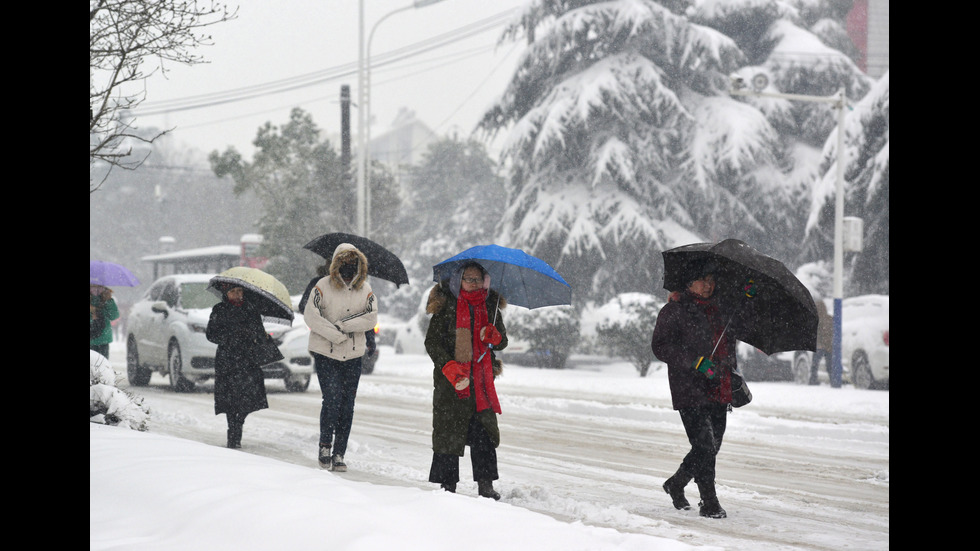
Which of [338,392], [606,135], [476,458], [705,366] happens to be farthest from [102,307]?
[606,135]

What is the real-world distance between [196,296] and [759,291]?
10.7 metres

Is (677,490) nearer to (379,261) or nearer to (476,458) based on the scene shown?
(476,458)

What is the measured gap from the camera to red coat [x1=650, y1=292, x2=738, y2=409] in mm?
6598

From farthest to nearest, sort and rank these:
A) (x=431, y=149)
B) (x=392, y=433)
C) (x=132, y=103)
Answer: (x=431, y=149), (x=392, y=433), (x=132, y=103)

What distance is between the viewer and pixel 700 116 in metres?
29.2

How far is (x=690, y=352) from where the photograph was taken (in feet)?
21.7

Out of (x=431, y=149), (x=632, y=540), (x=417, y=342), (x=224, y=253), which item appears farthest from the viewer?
(x=431, y=149)

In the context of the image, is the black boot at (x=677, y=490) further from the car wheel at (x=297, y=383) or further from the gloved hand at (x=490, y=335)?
the car wheel at (x=297, y=383)

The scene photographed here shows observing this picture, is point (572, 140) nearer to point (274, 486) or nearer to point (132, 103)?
point (132, 103)

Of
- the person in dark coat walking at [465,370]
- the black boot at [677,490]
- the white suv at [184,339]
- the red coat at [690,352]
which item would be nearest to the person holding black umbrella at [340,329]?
the person in dark coat walking at [465,370]

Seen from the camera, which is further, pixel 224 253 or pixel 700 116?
pixel 224 253
